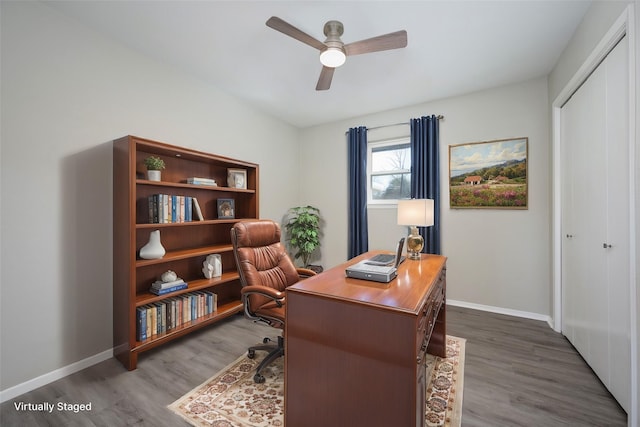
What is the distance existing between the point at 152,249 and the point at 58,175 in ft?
2.75

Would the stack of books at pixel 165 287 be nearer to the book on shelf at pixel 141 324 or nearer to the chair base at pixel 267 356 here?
the book on shelf at pixel 141 324

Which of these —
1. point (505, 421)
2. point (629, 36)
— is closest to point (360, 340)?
point (505, 421)

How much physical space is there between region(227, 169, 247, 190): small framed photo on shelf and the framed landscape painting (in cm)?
264

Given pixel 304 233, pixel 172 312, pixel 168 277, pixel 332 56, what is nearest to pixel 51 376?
pixel 172 312

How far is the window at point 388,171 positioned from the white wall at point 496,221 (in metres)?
0.17

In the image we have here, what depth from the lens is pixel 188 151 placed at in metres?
2.39

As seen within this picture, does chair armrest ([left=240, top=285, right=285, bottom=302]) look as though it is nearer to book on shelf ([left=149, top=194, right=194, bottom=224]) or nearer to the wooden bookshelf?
the wooden bookshelf

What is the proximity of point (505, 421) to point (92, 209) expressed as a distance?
3.26 metres

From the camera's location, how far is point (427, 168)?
3395mm

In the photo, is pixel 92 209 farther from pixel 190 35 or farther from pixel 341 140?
pixel 341 140

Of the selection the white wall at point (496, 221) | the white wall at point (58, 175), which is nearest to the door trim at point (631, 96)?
the white wall at point (496, 221)

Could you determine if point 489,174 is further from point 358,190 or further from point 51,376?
point 51,376

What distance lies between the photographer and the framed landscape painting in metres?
2.94

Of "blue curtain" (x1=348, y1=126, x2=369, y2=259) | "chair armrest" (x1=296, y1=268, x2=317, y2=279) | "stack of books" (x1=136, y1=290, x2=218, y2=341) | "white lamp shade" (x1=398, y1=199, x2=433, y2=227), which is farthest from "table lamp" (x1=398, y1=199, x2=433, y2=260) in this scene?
"stack of books" (x1=136, y1=290, x2=218, y2=341)
